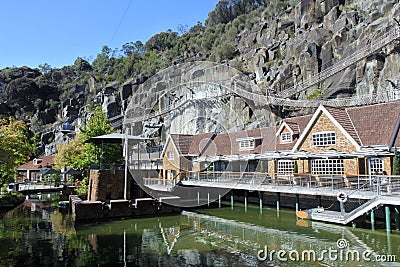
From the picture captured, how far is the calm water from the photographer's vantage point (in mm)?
13219

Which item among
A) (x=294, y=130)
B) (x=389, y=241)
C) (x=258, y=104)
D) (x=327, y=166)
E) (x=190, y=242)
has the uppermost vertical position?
(x=258, y=104)

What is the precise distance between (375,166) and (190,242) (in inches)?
527

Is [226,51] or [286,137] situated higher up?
[226,51]

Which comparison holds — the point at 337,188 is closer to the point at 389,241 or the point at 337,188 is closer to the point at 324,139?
the point at 389,241

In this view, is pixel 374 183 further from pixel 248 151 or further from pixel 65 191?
pixel 65 191

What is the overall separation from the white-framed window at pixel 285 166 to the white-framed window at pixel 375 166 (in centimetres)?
623

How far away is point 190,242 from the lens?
1630 cm

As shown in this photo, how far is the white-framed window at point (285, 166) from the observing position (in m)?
27.1

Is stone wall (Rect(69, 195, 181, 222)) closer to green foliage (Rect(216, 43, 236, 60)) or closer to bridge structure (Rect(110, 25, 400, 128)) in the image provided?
bridge structure (Rect(110, 25, 400, 128))

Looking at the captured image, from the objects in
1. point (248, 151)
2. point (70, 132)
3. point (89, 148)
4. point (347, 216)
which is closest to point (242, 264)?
point (347, 216)

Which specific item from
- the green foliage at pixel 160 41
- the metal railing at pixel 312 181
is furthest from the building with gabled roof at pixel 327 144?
the green foliage at pixel 160 41

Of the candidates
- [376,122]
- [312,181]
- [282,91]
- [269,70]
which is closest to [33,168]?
[269,70]

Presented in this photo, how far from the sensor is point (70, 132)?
77.2 metres

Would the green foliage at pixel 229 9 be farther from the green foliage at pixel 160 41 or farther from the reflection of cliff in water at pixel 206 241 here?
the reflection of cliff in water at pixel 206 241
